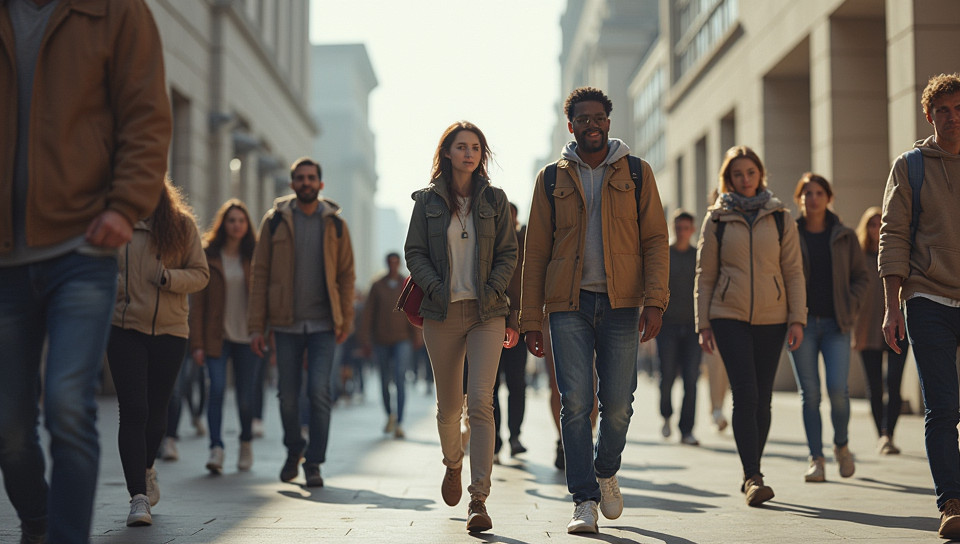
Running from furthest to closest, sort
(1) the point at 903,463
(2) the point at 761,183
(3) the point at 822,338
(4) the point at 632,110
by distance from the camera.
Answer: (4) the point at 632,110 < (1) the point at 903,463 < (3) the point at 822,338 < (2) the point at 761,183

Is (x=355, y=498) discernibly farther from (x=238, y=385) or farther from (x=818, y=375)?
(x=818, y=375)

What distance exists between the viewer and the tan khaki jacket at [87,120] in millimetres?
3900

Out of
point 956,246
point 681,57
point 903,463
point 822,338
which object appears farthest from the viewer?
point 681,57

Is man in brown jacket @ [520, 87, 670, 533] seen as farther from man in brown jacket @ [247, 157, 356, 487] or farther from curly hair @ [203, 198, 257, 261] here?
curly hair @ [203, 198, 257, 261]

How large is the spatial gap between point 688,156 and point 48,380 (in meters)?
28.9

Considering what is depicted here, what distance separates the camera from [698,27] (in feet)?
99.0

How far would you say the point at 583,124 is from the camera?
6.14 metres

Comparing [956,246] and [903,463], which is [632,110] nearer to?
[903,463]

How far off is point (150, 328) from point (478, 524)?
218cm

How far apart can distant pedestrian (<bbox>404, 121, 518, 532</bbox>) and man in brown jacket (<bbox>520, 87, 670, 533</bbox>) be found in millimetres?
193

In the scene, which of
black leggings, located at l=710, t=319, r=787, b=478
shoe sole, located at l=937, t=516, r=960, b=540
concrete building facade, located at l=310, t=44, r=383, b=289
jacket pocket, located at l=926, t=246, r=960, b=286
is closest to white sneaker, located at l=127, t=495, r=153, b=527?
black leggings, located at l=710, t=319, r=787, b=478

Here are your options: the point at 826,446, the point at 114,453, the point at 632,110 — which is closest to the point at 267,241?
the point at 114,453

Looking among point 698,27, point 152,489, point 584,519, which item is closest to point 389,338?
point 152,489

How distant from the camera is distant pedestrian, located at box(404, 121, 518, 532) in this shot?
20.2ft
